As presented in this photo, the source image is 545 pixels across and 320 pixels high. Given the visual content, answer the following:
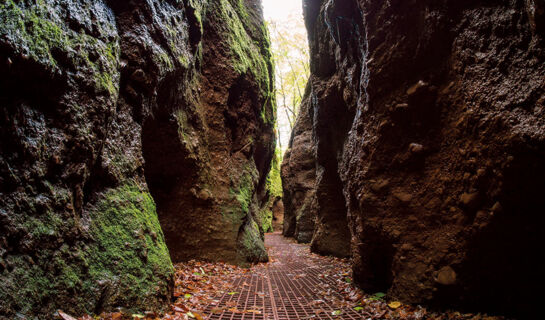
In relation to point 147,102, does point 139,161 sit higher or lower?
lower

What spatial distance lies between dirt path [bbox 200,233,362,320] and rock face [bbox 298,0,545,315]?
2.53ft

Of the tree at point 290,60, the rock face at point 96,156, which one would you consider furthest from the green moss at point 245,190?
the tree at point 290,60

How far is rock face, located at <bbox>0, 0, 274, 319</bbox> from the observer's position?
200 centimetres

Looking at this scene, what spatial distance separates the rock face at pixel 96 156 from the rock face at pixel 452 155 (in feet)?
10.9

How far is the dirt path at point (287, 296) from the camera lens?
11.1 feet

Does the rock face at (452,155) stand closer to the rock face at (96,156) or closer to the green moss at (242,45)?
the rock face at (96,156)

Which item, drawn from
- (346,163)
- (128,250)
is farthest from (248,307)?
(346,163)

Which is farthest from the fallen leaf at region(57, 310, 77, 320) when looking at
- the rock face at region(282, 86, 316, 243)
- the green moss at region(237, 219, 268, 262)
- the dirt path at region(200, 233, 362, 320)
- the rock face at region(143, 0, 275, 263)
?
the rock face at region(282, 86, 316, 243)

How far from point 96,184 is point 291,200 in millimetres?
12981

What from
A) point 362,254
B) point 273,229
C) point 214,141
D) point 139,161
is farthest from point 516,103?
point 273,229

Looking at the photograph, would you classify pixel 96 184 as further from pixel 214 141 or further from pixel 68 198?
pixel 214 141

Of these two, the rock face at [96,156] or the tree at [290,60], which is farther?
the tree at [290,60]

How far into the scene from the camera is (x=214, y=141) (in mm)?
7352

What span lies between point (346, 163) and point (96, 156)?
490cm
